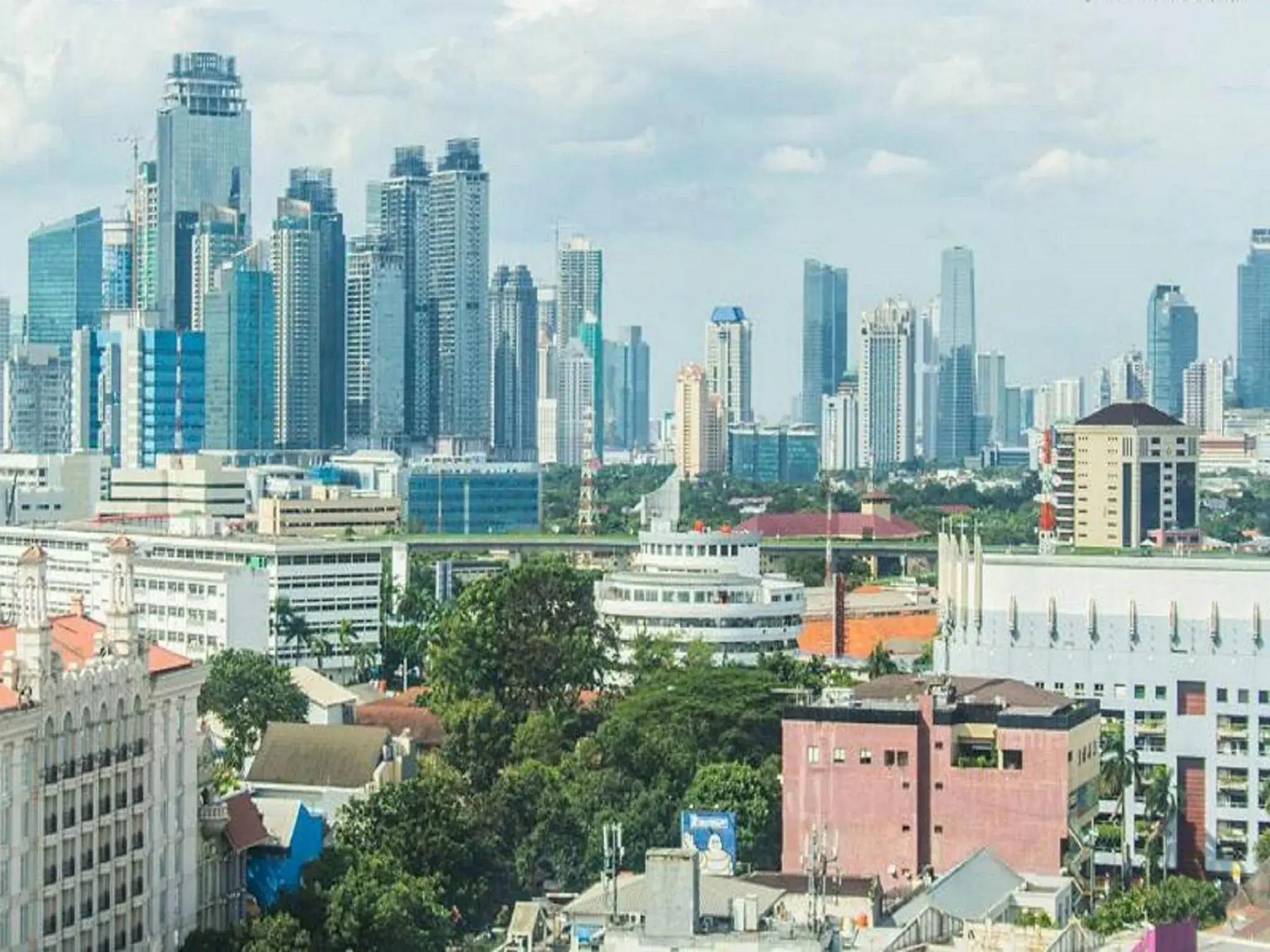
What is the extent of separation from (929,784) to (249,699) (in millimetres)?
23671

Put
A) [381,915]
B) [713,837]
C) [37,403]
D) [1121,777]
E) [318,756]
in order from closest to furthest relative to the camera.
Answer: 1. [381,915]
2. [713,837]
3. [1121,777]
4. [318,756]
5. [37,403]

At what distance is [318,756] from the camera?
60.4 meters

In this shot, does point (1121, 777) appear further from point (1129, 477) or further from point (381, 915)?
point (1129, 477)

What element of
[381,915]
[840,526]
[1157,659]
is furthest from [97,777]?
[840,526]

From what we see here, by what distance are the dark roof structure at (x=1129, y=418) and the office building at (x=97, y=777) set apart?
107700mm

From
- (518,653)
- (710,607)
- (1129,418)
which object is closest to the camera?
(518,653)

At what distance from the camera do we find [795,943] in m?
34.4

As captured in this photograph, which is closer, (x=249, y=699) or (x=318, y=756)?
(x=318, y=756)

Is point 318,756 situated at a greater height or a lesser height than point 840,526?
lesser

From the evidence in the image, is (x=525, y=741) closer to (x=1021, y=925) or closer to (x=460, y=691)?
(x=460, y=691)

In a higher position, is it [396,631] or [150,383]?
[150,383]

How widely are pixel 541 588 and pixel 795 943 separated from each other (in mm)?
35495

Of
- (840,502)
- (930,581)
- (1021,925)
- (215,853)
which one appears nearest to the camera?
(1021,925)

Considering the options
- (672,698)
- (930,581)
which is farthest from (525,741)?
(930,581)
